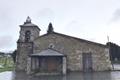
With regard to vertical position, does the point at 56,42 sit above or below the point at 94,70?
above

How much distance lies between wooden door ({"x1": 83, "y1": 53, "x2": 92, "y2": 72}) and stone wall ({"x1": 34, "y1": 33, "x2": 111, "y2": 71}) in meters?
0.44

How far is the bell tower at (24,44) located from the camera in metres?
27.2

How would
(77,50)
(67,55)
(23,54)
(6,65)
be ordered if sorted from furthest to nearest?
(6,65)
(23,54)
(67,55)
(77,50)

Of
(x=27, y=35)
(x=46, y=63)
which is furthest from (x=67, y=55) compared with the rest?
(x=27, y=35)

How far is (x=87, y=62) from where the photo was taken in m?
24.4

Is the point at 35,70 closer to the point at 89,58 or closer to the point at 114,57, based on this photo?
the point at 89,58

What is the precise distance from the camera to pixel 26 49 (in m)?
27.4

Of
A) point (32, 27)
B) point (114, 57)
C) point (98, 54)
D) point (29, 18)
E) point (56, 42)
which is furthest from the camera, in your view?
point (114, 57)

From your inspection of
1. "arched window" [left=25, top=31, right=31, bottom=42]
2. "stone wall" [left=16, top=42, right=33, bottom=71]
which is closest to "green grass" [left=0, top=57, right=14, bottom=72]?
"stone wall" [left=16, top=42, right=33, bottom=71]

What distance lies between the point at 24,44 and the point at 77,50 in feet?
28.8

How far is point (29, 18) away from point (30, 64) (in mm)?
10247

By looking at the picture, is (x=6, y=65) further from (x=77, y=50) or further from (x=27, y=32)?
(x=77, y=50)

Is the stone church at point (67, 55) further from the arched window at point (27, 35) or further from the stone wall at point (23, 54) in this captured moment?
the arched window at point (27, 35)

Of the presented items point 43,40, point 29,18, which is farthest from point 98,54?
point 29,18
